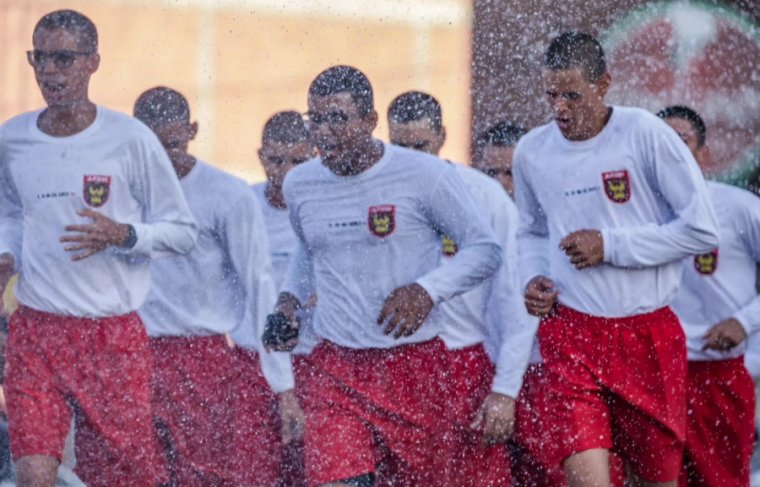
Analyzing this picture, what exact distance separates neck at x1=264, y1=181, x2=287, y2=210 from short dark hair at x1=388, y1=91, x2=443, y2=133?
15.3 inches

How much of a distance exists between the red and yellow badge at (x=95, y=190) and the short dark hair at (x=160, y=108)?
1.81ft

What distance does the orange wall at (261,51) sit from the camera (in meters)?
6.76

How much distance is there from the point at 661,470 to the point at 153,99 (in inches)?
72.0

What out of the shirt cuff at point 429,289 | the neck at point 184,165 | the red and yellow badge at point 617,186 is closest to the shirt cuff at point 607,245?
the red and yellow badge at point 617,186

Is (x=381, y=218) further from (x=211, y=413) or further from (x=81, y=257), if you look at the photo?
(x=211, y=413)

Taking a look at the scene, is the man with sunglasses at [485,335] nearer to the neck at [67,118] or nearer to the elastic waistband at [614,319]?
the elastic waistband at [614,319]

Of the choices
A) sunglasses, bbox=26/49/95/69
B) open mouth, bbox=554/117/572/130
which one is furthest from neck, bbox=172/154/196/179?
open mouth, bbox=554/117/572/130

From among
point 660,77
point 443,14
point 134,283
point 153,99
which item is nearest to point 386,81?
point 443,14

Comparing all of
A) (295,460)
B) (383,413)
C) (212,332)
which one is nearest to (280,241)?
(212,332)

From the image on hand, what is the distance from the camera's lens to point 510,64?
24.5 feet

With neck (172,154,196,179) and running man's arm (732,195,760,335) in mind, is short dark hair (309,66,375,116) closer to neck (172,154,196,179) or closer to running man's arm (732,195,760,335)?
neck (172,154,196,179)

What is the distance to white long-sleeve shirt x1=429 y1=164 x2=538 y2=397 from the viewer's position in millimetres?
4750

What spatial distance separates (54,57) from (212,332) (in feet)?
3.09

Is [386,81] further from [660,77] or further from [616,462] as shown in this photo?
[616,462]
